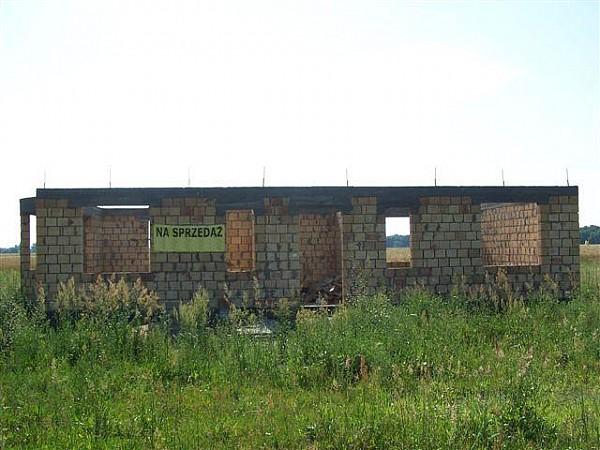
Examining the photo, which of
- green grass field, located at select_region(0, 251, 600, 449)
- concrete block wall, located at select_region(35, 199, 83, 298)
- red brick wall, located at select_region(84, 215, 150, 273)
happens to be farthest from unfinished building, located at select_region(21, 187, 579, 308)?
red brick wall, located at select_region(84, 215, 150, 273)

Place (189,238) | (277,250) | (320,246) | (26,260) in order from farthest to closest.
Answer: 1. (320,246)
2. (26,260)
3. (277,250)
4. (189,238)

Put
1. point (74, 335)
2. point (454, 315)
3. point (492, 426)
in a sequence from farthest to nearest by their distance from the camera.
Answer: point (454, 315)
point (74, 335)
point (492, 426)

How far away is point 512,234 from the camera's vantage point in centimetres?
1547

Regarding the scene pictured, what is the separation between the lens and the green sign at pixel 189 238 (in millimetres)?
12289

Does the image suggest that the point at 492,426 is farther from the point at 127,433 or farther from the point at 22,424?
the point at 22,424

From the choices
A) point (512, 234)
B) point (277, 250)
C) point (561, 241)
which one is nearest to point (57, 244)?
point (277, 250)

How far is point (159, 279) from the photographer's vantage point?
12281 millimetres

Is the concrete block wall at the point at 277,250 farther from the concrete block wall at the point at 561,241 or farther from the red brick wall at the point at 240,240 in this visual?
the concrete block wall at the point at 561,241

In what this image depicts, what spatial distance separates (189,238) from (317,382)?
6.05 meters

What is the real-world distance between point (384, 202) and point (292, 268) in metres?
2.22

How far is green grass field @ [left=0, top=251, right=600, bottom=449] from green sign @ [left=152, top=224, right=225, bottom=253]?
11.5 ft

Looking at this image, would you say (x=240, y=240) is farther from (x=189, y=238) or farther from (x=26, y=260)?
(x=26, y=260)

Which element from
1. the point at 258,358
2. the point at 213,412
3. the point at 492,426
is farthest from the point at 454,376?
the point at 213,412

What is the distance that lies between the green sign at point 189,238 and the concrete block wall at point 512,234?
647 centimetres
